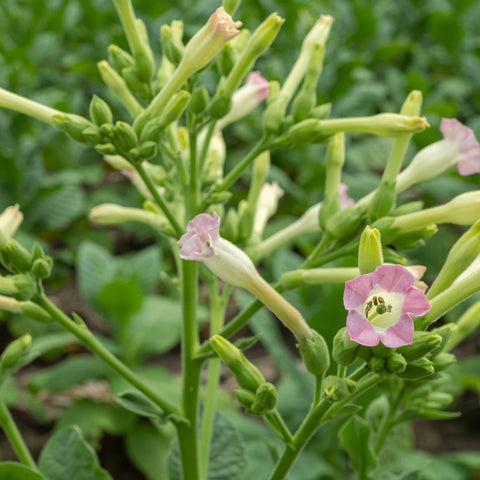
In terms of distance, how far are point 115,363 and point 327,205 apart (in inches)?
14.5

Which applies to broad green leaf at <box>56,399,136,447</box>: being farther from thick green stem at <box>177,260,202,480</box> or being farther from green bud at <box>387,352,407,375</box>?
green bud at <box>387,352,407,375</box>

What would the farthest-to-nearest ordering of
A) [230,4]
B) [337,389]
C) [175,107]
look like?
[230,4], [175,107], [337,389]

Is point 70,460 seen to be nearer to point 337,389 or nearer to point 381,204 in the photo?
point 337,389

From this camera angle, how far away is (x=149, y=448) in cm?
197

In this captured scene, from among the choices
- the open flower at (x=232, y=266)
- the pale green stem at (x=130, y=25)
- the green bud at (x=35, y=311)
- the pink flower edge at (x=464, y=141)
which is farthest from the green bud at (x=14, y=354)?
the pink flower edge at (x=464, y=141)

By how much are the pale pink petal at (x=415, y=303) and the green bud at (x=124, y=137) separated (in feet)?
1.40

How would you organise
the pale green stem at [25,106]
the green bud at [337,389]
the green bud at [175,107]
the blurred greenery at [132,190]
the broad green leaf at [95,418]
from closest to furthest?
1. the green bud at [337,389]
2. the green bud at [175,107]
3. the pale green stem at [25,106]
4. the blurred greenery at [132,190]
5. the broad green leaf at [95,418]

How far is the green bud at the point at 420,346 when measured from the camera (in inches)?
29.8

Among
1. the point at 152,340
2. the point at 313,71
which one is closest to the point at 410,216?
the point at 313,71

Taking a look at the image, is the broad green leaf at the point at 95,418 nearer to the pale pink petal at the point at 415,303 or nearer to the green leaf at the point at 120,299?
the green leaf at the point at 120,299

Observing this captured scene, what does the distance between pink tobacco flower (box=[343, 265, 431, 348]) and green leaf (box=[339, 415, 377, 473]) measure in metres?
0.35

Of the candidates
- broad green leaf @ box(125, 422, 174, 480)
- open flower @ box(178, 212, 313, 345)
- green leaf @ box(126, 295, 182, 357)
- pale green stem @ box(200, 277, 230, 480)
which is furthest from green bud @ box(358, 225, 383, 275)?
green leaf @ box(126, 295, 182, 357)

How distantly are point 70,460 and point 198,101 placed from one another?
54 cm

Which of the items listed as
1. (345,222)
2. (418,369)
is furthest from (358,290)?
(345,222)
